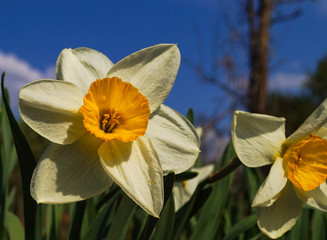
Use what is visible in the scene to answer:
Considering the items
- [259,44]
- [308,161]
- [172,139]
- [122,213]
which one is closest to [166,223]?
Answer: [122,213]

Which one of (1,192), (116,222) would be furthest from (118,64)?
(1,192)

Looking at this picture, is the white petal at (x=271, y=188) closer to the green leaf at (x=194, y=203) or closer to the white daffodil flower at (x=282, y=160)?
the white daffodil flower at (x=282, y=160)

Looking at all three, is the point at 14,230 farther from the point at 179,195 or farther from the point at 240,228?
the point at 240,228

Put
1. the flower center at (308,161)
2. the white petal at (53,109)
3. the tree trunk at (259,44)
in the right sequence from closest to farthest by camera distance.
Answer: the white petal at (53,109), the flower center at (308,161), the tree trunk at (259,44)

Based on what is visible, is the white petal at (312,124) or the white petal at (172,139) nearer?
the white petal at (172,139)

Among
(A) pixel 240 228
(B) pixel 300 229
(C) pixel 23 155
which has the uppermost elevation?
(C) pixel 23 155

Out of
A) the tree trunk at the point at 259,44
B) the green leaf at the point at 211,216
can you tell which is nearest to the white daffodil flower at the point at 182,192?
the green leaf at the point at 211,216
